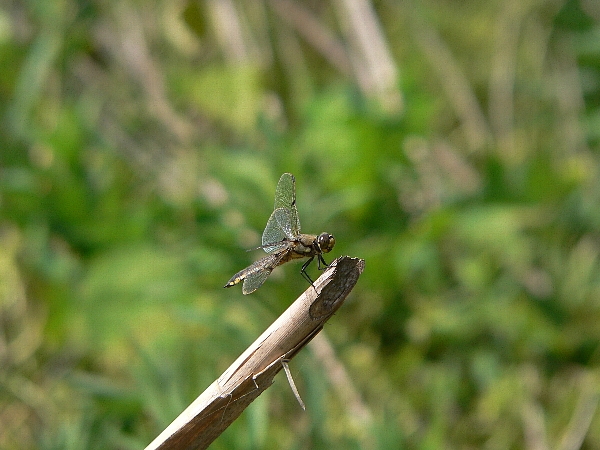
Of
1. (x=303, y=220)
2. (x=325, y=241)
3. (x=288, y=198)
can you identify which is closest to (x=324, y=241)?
(x=325, y=241)

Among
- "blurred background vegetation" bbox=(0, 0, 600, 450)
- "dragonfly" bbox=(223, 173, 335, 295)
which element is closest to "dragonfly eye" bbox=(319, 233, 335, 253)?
"dragonfly" bbox=(223, 173, 335, 295)

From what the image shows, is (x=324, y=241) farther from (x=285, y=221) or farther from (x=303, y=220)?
(x=303, y=220)

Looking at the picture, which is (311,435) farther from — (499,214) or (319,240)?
(499,214)

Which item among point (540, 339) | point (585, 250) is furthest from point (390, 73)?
point (540, 339)

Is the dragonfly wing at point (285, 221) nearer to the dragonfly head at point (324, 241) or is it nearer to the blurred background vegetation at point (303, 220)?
the dragonfly head at point (324, 241)

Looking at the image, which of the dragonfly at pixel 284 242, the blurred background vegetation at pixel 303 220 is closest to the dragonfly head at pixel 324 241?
the dragonfly at pixel 284 242
